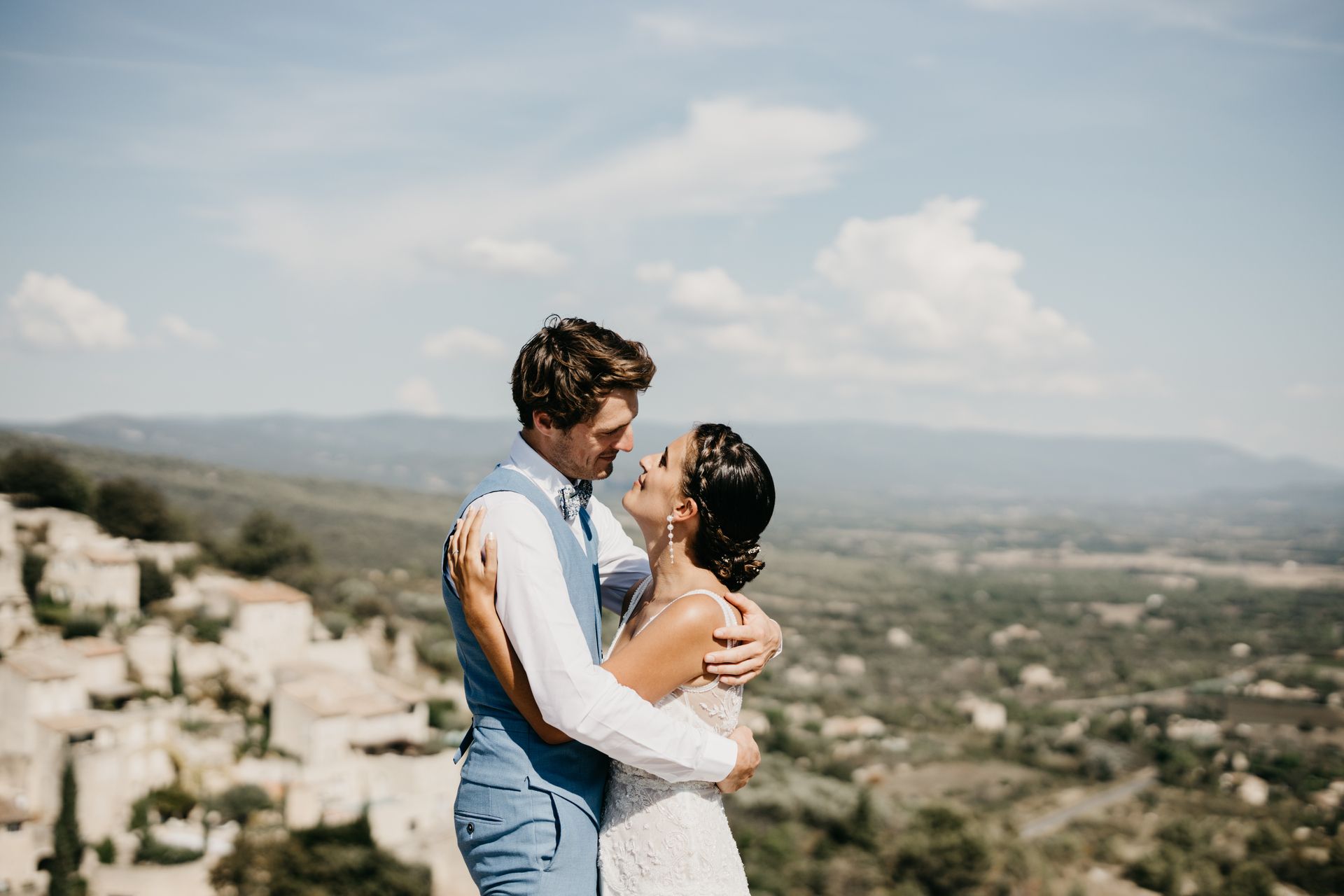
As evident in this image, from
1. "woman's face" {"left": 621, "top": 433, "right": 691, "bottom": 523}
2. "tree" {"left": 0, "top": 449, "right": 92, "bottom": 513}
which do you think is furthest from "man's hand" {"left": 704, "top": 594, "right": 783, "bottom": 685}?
"tree" {"left": 0, "top": 449, "right": 92, "bottom": 513}

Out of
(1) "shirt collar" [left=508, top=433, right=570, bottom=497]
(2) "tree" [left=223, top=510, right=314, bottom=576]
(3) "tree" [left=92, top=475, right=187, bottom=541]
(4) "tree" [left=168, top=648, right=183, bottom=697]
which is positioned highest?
(1) "shirt collar" [left=508, top=433, right=570, bottom=497]

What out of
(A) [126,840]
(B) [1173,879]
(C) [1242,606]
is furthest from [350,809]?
(C) [1242,606]

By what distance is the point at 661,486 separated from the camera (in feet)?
7.40

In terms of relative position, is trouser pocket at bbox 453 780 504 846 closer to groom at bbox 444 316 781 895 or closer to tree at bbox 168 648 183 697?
A: groom at bbox 444 316 781 895

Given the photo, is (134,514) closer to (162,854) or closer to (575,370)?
(162,854)

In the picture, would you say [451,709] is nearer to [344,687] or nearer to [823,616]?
[344,687]

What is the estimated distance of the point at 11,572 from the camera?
861 inches

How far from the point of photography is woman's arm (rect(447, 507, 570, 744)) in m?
2.00

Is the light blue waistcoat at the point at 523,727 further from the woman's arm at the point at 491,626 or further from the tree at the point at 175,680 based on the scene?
the tree at the point at 175,680

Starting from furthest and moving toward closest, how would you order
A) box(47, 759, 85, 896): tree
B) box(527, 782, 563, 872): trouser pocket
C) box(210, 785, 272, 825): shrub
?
box(210, 785, 272, 825): shrub
box(47, 759, 85, 896): tree
box(527, 782, 563, 872): trouser pocket

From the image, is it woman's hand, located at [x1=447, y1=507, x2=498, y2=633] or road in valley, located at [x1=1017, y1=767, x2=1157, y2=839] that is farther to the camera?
road in valley, located at [x1=1017, y1=767, x2=1157, y2=839]

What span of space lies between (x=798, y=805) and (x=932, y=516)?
120 m

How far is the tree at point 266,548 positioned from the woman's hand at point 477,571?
30.0 meters

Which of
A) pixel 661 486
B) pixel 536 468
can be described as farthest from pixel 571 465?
pixel 661 486
